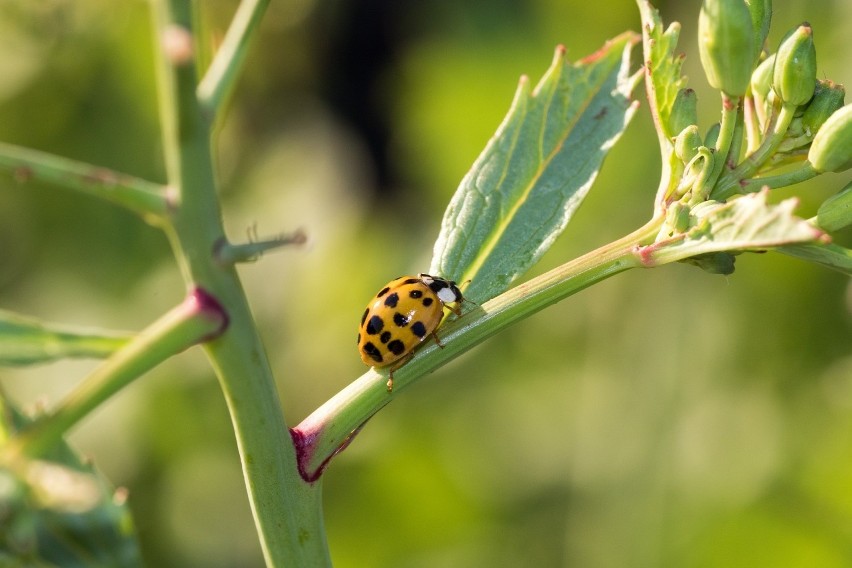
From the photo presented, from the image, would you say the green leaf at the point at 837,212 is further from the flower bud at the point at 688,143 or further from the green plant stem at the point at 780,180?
the flower bud at the point at 688,143

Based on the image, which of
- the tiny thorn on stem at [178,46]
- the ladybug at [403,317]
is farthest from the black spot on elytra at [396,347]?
the tiny thorn on stem at [178,46]

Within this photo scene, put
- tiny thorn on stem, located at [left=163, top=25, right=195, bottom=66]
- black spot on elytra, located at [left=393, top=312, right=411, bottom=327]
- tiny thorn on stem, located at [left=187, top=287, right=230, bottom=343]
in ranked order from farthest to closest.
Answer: black spot on elytra, located at [left=393, top=312, right=411, bottom=327], tiny thorn on stem, located at [left=187, top=287, right=230, bottom=343], tiny thorn on stem, located at [left=163, top=25, right=195, bottom=66]

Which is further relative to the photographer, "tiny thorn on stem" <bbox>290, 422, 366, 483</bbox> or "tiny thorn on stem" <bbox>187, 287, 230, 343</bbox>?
"tiny thorn on stem" <bbox>290, 422, 366, 483</bbox>

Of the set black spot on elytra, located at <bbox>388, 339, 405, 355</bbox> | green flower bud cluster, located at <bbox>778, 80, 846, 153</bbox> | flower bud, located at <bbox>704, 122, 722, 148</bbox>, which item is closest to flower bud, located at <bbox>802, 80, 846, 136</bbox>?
green flower bud cluster, located at <bbox>778, 80, 846, 153</bbox>

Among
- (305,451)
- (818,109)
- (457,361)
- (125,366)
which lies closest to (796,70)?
(818,109)

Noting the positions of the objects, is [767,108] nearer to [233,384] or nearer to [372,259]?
[233,384]

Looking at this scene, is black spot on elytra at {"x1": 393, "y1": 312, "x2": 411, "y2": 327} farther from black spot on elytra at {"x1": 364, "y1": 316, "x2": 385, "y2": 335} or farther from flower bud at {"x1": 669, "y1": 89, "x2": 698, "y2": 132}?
flower bud at {"x1": 669, "y1": 89, "x2": 698, "y2": 132}
